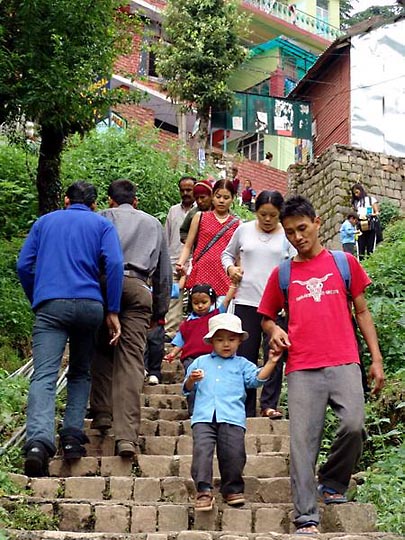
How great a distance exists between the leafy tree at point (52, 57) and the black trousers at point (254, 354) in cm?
409

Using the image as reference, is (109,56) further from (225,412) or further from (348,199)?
(348,199)

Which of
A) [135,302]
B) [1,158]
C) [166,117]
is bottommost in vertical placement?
[135,302]

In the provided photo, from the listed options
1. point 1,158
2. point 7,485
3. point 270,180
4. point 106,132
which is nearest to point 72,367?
point 7,485

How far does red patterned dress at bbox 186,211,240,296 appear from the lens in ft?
28.6

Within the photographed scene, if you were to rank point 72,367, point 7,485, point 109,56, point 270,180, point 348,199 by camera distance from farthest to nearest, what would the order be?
point 270,180
point 348,199
point 109,56
point 72,367
point 7,485

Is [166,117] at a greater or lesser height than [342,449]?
greater

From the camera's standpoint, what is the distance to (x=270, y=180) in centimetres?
3231

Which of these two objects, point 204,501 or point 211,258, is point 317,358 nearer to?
point 204,501

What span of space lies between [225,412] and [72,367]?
1.28 meters

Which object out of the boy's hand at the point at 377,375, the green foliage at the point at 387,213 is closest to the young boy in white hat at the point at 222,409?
the boy's hand at the point at 377,375

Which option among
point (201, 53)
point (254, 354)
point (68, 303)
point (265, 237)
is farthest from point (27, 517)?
point (201, 53)

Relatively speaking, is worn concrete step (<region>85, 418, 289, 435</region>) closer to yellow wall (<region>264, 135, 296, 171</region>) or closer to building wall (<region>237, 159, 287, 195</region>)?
building wall (<region>237, 159, 287, 195</region>)

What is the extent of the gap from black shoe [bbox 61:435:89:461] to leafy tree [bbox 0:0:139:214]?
16.5 ft

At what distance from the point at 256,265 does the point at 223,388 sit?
6.27 feet
